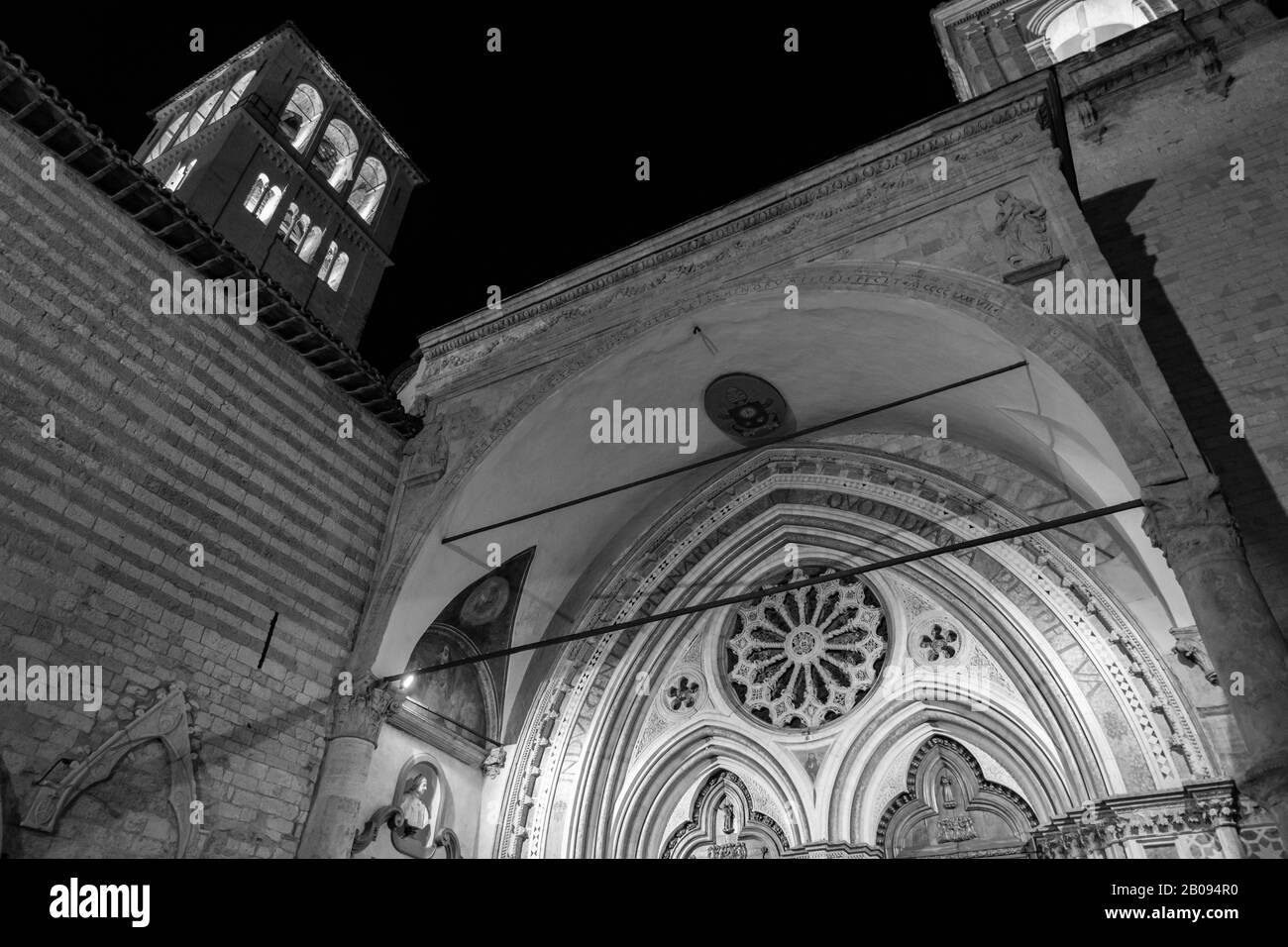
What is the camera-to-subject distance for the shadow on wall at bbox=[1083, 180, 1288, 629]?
576cm

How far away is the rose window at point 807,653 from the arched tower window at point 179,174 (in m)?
17.5

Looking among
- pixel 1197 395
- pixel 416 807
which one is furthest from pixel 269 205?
pixel 1197 395

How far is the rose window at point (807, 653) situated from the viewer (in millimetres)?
9203

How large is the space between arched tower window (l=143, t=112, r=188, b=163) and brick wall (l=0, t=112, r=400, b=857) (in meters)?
17.7

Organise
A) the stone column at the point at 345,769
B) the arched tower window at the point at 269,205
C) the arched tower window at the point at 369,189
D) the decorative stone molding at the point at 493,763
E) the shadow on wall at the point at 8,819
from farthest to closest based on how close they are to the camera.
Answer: the arched tower window at the point at 369,189 → the arched tower window at the point at 269,205 → the decorative stone molding at the point at 493,763 → the stone column at the point at 345,769 → the shadow on wall at the point at 8,819

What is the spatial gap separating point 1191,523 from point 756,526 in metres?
5.46

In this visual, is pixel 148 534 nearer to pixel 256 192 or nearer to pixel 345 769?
pixel 345 769

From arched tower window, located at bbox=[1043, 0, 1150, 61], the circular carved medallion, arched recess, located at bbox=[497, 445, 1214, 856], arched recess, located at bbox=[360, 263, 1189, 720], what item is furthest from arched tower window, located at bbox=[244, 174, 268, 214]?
arched tower window, located at bbox=[1043, 0, 1150, 61]

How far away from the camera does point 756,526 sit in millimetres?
10211

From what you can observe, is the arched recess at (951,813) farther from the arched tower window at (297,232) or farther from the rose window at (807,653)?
the arched tower window at (297,232)

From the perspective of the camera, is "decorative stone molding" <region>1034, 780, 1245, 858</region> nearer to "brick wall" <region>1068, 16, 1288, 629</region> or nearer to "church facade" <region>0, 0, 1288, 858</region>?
"church facade" <region>0, 0, 1288, 858</region>

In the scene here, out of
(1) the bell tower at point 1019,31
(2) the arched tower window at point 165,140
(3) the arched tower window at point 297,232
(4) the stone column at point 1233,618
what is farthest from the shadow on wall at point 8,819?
(2) the arched tower window at point 165,140

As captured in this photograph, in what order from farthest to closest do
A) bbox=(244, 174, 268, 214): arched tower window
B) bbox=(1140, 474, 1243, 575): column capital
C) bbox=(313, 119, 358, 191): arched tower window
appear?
bbox=(313, 119, 358, 191): arched tower window → bbox=(244, 174, 268, 214): arched tower window → bbox=(1140, 474, 1243, 575): column capital
